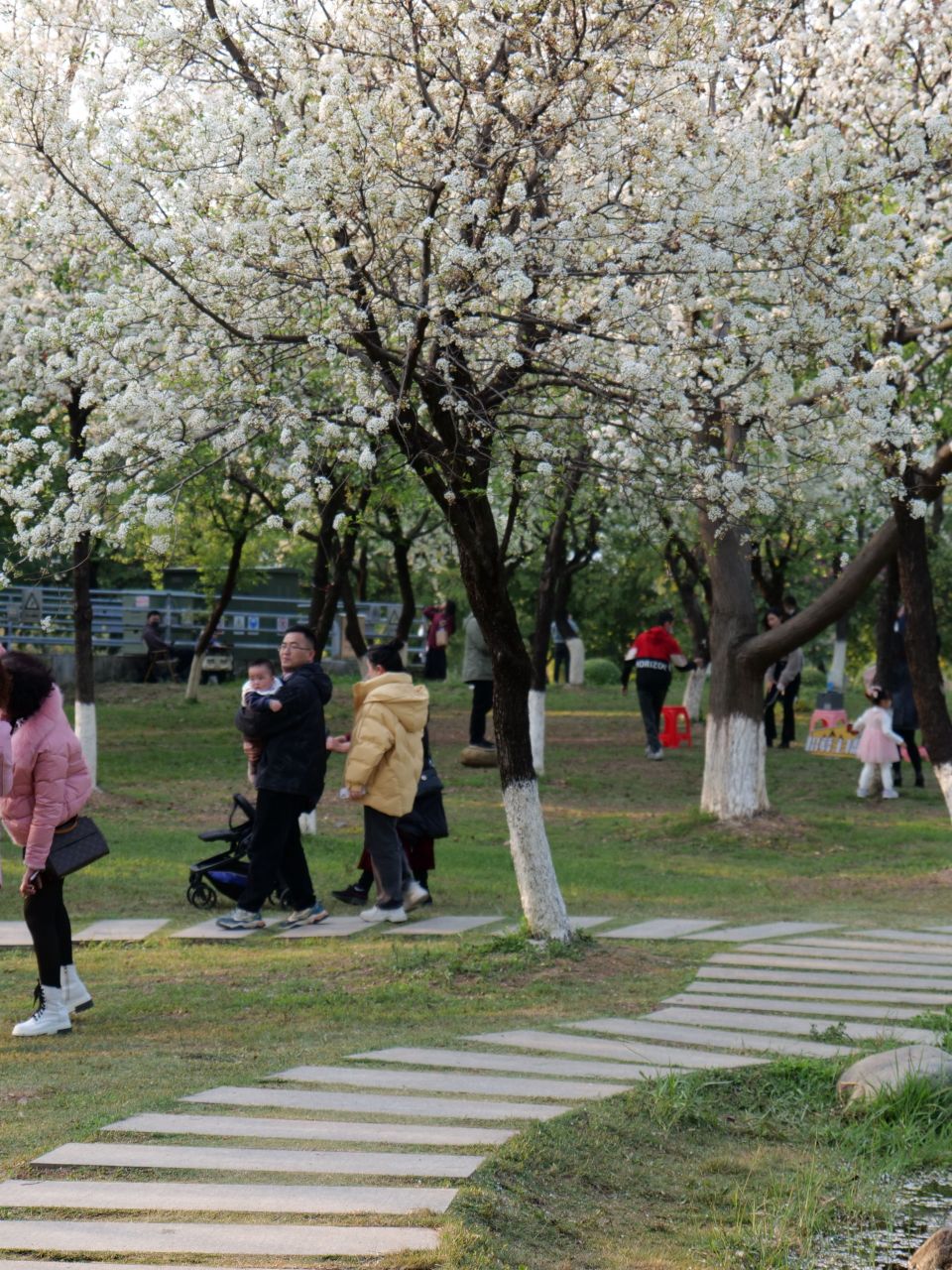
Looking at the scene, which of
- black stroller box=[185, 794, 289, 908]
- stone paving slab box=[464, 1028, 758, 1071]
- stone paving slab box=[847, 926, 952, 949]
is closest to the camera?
stone paving slab box=[464, 1028, 758, 1071]

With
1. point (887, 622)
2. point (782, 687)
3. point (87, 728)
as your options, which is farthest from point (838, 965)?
point (782, 687)

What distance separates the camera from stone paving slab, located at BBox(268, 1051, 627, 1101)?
5.66 meters

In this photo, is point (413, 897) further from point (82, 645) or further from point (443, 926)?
point (82, 645)

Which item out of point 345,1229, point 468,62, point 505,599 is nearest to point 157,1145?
point 345,1229

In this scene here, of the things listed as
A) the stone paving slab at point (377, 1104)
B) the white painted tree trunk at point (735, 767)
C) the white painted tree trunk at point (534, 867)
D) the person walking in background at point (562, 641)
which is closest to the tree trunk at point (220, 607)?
the white painted tree trunk at point (735, 767)

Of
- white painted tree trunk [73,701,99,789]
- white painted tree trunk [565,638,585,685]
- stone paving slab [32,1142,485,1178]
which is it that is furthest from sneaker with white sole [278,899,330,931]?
white painted tree trunk [565,638,585,685]

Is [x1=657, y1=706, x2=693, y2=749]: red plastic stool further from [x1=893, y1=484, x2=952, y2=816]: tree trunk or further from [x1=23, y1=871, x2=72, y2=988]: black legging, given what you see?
[x1=23, y1=871, x2=72, y2=988]: black legging

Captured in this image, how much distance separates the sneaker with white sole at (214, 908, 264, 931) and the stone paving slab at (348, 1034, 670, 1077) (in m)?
3.49

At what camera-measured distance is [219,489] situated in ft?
46.4

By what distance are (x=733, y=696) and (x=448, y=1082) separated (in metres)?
9.34

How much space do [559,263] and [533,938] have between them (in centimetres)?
362

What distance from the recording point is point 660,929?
9.80 meters

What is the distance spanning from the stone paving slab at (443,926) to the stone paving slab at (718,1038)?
8.60 ft

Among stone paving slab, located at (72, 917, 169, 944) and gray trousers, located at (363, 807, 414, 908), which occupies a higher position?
gray trousers, located at (363, 807, 414, 908)
